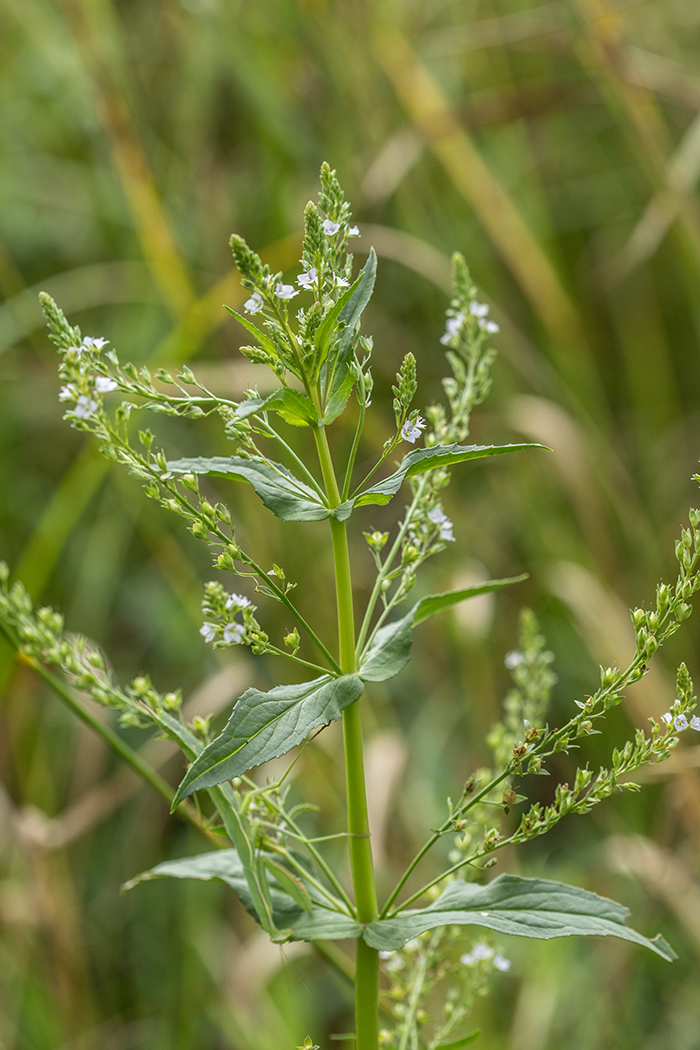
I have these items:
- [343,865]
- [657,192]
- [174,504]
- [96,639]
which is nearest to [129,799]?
[96,639]

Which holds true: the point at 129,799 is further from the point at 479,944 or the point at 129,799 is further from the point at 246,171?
the point at 246,171

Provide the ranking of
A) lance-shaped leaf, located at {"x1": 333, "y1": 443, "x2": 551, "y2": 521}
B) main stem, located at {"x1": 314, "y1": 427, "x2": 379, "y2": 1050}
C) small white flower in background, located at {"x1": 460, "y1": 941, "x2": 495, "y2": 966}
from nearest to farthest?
lance-shaped leaf, located at {"x1": 333, "y1": 443, "x2": 551, "y2": 521}
main stem, located at {"x1": 314, "y1": 427, "x2": 379, "y2": 1050}
small white flower in background, located at {"x1": 460, "y1": 941, "x2": 495, "y2": 966}

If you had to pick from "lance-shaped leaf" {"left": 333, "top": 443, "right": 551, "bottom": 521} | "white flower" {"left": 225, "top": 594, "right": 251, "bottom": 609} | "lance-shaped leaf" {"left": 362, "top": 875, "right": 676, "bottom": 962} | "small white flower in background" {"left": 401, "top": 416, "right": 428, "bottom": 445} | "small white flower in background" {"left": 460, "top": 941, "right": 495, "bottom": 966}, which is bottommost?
"small white flower in background" {"left": 460, "top": 941, "right": 495, "bottom": 966}

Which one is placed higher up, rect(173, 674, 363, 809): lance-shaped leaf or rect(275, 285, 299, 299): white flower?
rect(275, 285, 299, 299): white flower

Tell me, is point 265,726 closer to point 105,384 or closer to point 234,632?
point 234,632

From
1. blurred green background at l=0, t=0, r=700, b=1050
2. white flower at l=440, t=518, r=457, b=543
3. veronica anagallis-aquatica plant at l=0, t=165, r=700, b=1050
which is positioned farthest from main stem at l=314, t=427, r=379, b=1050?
blurred green background at l=0, t=0, r=700, b=1050

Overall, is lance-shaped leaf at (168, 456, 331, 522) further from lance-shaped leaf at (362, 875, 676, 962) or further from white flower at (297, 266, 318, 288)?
lance-shaped leaf at (362, 875, 676, 962)
